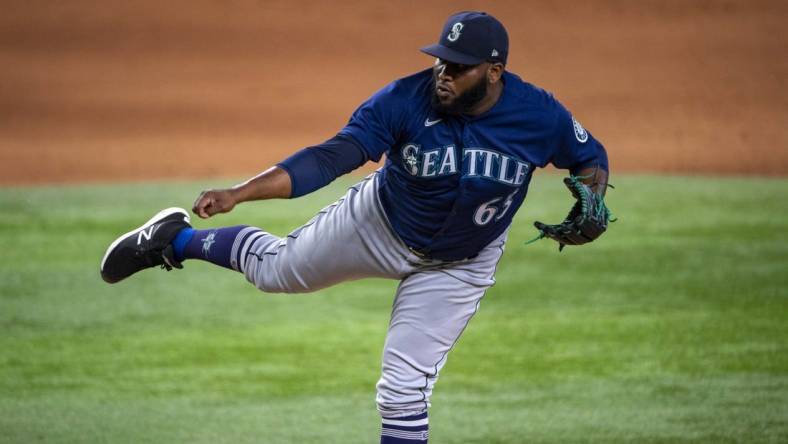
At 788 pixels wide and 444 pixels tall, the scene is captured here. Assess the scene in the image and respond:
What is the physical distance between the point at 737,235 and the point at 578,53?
8.18 metres

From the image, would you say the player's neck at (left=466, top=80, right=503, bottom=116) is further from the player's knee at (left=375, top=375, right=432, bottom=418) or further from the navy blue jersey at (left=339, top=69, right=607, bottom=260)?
the player's knee at (left=375, top=375, right=432, bottom=418)

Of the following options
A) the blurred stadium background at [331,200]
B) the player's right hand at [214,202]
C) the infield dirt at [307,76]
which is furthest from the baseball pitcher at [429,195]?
the infield dirt at [307,76]

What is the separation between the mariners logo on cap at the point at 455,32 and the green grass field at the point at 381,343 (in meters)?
2.12

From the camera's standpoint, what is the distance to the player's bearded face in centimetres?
452

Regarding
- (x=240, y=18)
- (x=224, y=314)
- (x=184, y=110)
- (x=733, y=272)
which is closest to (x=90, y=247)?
(x=224, y=314)

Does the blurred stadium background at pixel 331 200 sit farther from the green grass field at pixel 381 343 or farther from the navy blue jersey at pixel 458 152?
the navy blue jersey at pixel 458 152

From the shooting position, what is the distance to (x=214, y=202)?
4125mm

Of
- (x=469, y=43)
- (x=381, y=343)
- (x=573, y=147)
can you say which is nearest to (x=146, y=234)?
(x=469, y=43)

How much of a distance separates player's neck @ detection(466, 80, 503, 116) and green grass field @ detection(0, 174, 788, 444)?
1821mm

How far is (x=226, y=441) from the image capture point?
5.73 m

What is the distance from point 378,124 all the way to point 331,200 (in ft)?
22.0

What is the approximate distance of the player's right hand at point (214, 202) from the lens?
Result: 409 cm

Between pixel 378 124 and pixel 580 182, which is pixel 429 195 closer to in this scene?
pixel 378 124

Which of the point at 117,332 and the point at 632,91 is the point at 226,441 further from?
the point at 632,91
